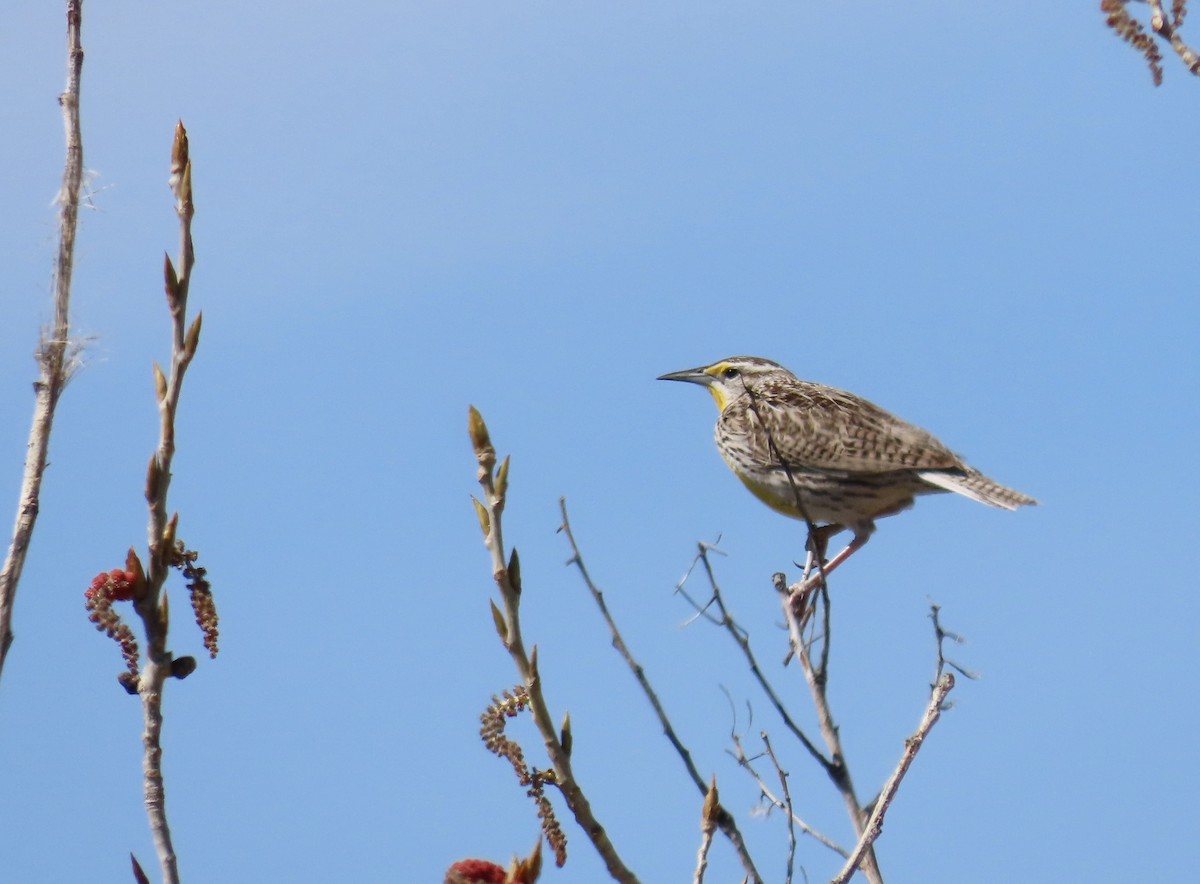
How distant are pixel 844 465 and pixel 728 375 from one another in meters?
2.10

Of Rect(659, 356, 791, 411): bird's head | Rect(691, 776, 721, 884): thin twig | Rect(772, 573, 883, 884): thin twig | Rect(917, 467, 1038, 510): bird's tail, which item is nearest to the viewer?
Rect(691, 776, 721, 884): thin twig

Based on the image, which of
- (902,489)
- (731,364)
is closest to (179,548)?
(902,489)

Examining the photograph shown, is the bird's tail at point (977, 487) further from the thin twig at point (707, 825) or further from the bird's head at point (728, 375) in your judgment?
the thin twig at point (707, 825)

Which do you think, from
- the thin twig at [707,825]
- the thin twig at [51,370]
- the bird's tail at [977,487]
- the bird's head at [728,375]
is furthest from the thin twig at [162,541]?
the bird's head at [728,375]

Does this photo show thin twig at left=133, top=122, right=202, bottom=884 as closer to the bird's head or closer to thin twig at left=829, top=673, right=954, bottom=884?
thin twig at left=829, top=673, right=954, bottom=884

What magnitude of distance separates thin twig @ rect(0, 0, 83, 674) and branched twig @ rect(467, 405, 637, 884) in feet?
A: 1.87

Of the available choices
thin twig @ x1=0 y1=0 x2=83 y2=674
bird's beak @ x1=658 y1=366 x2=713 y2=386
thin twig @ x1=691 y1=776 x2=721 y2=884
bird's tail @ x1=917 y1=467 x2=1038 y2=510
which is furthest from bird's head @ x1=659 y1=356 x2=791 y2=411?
thin twig @ x1=0 y1=0 x2=83 y2=674

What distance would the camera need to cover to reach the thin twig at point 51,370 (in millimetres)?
1905

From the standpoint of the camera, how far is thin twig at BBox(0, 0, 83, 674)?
75.0 inches

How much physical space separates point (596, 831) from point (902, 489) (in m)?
6.23

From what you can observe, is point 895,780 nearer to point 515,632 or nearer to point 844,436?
point 515,632

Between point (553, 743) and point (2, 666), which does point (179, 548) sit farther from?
point (553, 743)

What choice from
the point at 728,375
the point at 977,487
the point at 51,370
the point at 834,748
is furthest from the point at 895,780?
the point at 728,375

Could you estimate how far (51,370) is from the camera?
6.48ft
